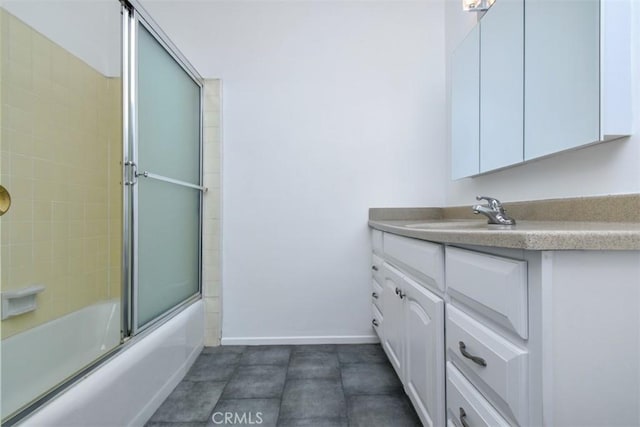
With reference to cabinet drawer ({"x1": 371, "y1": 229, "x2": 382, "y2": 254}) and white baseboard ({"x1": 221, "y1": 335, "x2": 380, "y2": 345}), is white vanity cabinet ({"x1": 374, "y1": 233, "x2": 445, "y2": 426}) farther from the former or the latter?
white baseboard ({"x1": 221, "y1": 335, "x2": 380, "y2": 345})

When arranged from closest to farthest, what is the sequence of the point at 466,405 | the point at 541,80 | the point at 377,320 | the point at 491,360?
the point at 491,360, the point at 466,405, the point at 541,80, the point at 377,320

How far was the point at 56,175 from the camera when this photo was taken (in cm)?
156

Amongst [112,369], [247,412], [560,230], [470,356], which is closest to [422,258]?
[470,356]

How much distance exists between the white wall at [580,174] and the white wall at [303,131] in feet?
2.01

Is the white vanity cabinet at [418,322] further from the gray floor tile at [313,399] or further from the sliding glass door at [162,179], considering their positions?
the sliding glass door at [162,179]

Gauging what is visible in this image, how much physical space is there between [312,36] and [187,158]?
1.21 metres

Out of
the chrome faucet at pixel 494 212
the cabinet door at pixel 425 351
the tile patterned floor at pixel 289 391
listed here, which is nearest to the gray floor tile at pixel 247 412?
the tile patterned floor at pixel 289 391

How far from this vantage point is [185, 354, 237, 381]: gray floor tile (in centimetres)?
166

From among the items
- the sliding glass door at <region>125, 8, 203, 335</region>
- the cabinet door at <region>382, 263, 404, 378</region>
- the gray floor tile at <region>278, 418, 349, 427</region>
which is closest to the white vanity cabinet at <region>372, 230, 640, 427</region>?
the cabinet door at <region>382, 263, 404, 378</region>

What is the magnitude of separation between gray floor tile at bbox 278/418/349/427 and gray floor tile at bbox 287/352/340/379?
1.10ft

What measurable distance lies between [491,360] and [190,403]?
140cm

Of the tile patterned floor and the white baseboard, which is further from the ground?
the white baseboard

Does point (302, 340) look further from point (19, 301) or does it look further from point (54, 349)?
point (19, 301)

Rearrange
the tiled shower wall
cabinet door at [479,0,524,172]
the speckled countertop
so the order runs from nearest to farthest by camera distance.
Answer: the speckled countertop → cabinet door at [479,0,524,172] → the tiled shower wall
